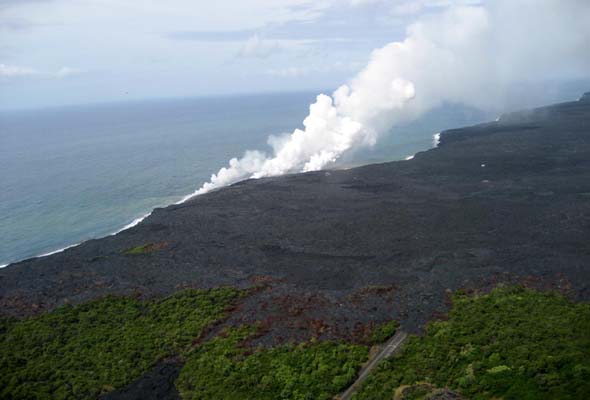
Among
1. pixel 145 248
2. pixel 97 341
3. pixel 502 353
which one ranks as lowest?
pixel 502 353

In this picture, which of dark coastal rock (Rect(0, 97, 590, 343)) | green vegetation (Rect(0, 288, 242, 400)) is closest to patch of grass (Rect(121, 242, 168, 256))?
dark coastal rock (Rect(0, 97, 590, 343))

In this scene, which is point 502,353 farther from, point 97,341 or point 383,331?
point 97,341

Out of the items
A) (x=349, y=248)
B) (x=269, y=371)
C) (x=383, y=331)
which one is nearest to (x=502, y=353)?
(x=383, y=331)

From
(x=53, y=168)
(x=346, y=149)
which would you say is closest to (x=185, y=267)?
(x=346, y=149)

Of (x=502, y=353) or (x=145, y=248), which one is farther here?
(x=145, y=248)

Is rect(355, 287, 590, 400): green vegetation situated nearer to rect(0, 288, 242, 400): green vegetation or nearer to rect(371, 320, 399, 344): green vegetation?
rect(371, 320, 399, 344): green vegetation

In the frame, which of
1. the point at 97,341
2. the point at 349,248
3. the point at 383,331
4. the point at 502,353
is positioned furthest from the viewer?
the point at 349,248
